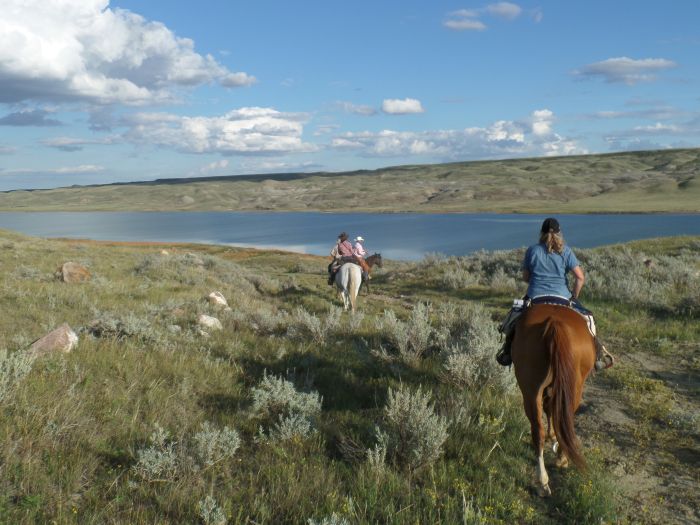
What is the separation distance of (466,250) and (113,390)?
4534 centimetres

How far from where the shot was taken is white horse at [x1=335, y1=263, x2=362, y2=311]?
13.5 m

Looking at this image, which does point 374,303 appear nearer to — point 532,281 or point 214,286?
point 214,286

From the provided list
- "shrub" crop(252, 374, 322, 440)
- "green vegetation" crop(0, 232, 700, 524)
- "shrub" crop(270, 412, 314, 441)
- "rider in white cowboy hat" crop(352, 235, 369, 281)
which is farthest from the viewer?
"rider in white cowboy hat" crop(352, 235, 369, 281)

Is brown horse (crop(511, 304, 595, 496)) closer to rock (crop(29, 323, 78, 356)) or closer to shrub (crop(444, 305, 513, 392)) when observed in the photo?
shrub (crop(444, 305, 513, 392))

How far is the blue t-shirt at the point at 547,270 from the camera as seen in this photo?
18.4 feet

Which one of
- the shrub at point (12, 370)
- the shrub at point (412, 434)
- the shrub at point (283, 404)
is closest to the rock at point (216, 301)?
the shrub at point (12, 370)

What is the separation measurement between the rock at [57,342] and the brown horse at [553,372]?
532 cm

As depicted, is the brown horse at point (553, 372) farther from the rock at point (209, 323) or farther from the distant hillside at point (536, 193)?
the distant hillside at point (536, 193)

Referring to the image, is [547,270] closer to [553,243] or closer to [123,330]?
[553,243]

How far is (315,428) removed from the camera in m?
4.73

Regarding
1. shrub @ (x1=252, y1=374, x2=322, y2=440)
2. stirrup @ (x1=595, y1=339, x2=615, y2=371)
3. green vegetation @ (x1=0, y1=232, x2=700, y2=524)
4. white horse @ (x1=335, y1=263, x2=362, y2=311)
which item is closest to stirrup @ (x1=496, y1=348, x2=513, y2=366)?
green vegetation @ (x1=0, y1=232, x2=700, y2=524)

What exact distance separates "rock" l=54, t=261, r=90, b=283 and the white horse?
727cm

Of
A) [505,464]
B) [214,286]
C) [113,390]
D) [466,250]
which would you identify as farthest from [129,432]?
[466,250]

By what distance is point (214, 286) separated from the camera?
53.6 ft
